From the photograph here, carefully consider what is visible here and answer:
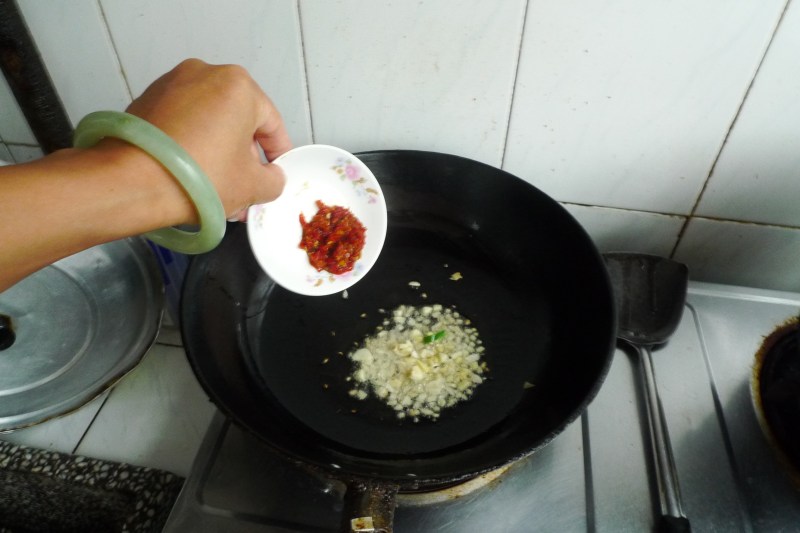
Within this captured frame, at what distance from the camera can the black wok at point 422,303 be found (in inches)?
20.4

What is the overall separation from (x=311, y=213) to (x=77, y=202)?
0.31m

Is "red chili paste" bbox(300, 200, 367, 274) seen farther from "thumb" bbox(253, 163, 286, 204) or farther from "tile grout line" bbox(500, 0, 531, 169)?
"tile grout line" bbox(500, 0, 531, 169)

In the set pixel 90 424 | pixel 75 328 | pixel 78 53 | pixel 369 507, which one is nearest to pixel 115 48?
pixel 78 53

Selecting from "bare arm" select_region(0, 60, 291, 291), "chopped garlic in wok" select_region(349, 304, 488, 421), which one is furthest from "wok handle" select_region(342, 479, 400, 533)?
"bare arm" select_region(0, 60, 291, 291)

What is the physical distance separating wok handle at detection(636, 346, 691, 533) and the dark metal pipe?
76 cm

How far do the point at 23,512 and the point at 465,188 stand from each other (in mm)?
751

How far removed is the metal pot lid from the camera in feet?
2.03

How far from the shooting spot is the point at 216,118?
1.44 ft

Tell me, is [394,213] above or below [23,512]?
above

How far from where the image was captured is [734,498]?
1.72 ft

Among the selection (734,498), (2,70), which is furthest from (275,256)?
(734,498)

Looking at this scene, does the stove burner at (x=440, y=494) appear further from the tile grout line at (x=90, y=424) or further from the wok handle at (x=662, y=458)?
the tile grout line at (x=90, y=424)

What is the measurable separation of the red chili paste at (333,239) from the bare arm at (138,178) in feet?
0.49

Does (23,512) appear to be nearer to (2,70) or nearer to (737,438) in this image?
(2,70)
